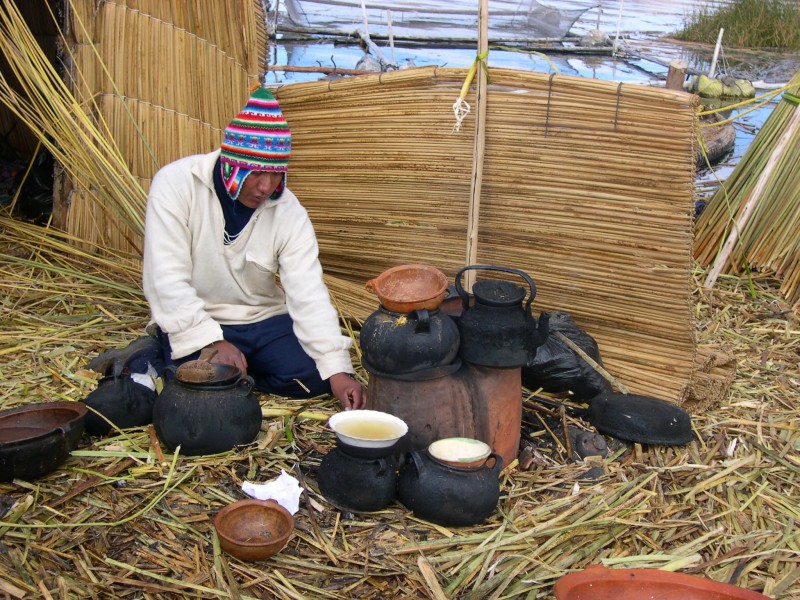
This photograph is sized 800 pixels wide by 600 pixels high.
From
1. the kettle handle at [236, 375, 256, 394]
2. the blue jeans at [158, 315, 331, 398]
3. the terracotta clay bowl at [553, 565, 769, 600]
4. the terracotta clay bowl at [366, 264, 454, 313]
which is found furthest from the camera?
the blue jeans at [158, 315, 331, 398]

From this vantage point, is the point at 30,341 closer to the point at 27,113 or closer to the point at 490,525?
the point at 27,113

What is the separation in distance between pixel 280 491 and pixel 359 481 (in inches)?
12.1

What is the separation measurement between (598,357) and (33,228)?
3343 millimetres

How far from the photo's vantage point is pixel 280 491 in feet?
9.48

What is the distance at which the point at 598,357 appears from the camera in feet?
12.4

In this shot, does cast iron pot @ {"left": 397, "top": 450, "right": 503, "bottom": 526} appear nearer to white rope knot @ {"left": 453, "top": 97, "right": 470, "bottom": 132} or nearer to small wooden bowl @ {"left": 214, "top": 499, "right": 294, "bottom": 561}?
small wooden bowl @ {"left": 214, "top": 499, "right": 294, "bottom": 561}

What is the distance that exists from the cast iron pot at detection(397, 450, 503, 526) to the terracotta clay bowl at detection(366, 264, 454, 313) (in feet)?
1.73

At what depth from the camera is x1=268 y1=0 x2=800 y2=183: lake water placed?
1145 cm

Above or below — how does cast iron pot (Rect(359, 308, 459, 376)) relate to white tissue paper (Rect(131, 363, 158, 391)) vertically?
above

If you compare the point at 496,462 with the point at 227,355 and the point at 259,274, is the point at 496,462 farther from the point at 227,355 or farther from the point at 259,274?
the point at 259,274

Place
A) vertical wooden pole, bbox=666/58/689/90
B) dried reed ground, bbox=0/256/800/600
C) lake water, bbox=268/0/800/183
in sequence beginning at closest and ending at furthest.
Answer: dried reed ground, bbox=0/256/800/600 → vertical wooden pole, bbox=666/58/689/90 → lake water, bbox=268/0/800/183

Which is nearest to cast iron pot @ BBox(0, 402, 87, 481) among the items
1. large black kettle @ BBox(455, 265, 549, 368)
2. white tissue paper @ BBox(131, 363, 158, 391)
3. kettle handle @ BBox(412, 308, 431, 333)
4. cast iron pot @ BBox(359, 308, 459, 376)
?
white tissue paper @ BBox(131, 363, 158, 391)

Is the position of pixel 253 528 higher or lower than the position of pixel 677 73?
lower

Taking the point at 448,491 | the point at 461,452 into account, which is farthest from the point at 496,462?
the point at 448,491
